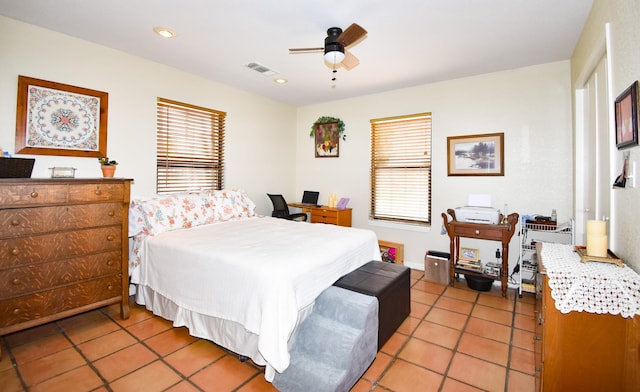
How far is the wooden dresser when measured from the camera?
2.05 m

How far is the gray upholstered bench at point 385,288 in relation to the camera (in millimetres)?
2201

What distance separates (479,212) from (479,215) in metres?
0.03

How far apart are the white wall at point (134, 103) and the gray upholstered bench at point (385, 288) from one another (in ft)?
8.38

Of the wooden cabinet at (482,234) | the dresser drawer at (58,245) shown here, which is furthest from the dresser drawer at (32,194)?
the wooden cabinet at (482,234)

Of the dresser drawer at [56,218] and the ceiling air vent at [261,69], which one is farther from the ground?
the ceiling air vent at [261,69]

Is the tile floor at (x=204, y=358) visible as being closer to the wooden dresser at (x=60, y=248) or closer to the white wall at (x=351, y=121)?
the wooden dresser at (x=60, y=248)

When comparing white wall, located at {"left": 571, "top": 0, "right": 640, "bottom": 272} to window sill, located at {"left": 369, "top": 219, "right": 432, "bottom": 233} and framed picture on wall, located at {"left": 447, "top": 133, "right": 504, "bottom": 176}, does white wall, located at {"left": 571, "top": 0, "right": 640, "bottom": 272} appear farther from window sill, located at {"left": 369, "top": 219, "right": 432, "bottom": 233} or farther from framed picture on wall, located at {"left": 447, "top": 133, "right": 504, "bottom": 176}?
window sill, located at {"left": 369, "top": 219, "right": 432, "bottom": 233}

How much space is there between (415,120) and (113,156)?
12.5 ft

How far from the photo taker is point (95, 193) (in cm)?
244

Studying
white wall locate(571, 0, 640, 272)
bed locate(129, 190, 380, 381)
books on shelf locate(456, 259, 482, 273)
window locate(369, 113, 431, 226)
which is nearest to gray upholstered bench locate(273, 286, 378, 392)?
bed locate(129, 190, 380, 381)

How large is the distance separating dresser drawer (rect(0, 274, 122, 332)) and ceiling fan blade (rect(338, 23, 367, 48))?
9.15 feet

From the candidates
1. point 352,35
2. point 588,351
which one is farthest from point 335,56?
point 588,351

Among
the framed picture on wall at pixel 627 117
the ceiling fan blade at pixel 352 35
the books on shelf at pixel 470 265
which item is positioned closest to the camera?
the framed picture on wall at pixel 627 117

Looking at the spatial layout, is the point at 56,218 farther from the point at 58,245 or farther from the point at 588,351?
the point at 588,351
